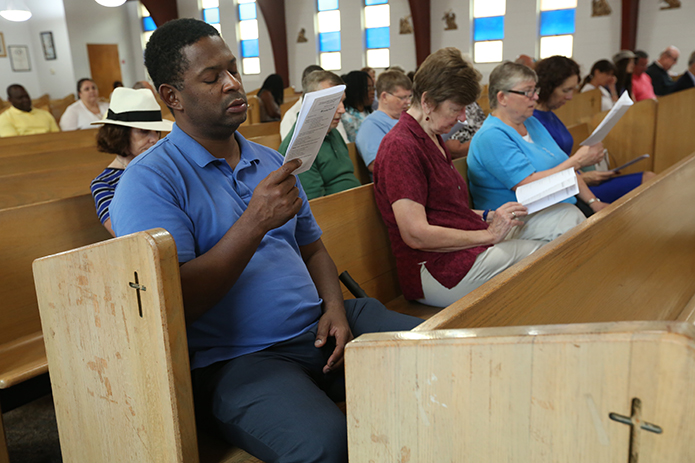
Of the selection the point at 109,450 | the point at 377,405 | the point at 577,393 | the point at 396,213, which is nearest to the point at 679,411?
the point at 577,393

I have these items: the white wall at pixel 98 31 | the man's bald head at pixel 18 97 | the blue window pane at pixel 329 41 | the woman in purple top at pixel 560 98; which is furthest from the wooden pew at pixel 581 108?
the white wall at pixel 98 31

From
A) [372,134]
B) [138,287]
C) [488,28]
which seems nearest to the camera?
[138,287]

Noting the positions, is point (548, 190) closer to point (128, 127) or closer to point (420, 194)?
point (420, 194)

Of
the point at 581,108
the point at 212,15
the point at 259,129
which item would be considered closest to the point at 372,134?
the point at 259,129

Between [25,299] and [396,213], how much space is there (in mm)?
1326

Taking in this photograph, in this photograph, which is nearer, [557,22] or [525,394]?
[525,394]

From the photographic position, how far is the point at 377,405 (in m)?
0.91

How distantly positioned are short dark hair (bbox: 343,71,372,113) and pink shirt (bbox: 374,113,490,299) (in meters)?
2.32

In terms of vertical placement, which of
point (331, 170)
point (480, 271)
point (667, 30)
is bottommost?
point (480, 271)

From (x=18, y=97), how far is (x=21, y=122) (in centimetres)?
28

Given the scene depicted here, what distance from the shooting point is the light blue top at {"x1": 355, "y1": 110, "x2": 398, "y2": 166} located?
134 inches

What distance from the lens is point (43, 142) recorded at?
15.1 ft

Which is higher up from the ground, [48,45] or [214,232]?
[48,45]

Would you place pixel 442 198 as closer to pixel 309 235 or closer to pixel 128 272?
pixel 309 235
